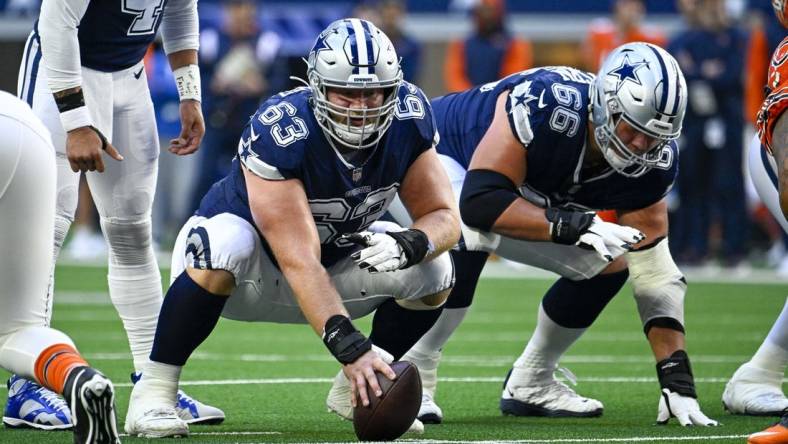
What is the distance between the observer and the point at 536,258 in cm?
548

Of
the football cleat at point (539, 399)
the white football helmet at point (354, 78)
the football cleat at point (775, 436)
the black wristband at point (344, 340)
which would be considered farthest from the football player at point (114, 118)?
the football cleat at point (775, 436)

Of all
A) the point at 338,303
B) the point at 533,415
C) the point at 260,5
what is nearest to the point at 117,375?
the point at 533,415

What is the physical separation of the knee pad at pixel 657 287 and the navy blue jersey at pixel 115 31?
6.41ft

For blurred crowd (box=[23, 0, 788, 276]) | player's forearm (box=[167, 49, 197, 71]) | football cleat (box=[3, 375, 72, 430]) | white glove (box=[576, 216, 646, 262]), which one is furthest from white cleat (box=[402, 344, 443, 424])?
blurred crowd (box=[23, 0, 788, 276])

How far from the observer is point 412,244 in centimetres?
438

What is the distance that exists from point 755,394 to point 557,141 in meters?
1.26

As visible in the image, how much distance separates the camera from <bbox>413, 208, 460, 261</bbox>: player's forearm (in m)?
4.54

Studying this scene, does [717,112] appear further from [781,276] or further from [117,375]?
[117,375]

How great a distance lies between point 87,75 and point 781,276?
8.02m

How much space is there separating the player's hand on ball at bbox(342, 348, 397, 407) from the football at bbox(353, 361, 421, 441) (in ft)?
0.07

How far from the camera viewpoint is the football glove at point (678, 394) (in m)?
4.90

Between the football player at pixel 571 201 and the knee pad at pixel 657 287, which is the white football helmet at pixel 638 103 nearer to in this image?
the football player at pixel 571 201

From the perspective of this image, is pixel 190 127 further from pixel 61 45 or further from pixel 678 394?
pixel 678 394

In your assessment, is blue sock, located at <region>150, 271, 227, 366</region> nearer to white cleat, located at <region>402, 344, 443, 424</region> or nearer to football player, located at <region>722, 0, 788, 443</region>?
white cleat, located at <region>402, 344, 443, 424</region>
